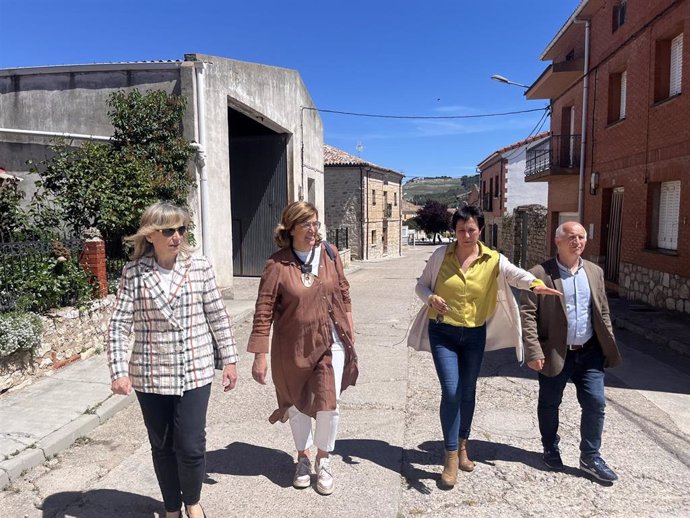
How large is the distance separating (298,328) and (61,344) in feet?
13.4

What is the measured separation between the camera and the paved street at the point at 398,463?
3.02 meters

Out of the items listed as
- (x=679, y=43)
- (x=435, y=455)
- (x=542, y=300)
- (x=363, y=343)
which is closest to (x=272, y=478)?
(x=435, y=455)

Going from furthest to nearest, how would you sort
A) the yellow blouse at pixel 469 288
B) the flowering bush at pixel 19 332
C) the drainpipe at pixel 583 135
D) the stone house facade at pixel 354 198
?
the stone house facade at pixel 354 198 < the drainpipe at pixel 583 135 < the flowering bush at pixel 19 332 < the yellow blouse at pixel 469 288

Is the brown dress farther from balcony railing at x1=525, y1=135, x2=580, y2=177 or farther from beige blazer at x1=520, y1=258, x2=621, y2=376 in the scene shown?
balcony railing at x1=525, y1=135, x2=580, y2=177

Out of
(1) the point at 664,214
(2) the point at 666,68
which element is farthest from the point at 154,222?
(2) the point at 666,68

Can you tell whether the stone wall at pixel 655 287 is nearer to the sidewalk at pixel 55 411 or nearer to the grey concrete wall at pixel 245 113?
the sidewalk at pixel 55 411

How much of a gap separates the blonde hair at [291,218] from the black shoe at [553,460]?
2.17 meters

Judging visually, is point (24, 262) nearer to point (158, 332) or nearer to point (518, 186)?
point (158, 332)

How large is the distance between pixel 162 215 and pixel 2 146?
8.84 m

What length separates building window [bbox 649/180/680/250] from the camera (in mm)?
9352

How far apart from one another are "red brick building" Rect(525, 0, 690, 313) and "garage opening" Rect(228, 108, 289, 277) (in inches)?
308

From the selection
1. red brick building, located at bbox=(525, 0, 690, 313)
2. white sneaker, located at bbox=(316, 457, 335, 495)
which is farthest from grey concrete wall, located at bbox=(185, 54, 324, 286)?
white sneaker, located at bbox=(316, 457, 335, 495)

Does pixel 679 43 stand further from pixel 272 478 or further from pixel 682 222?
pixel 272 478

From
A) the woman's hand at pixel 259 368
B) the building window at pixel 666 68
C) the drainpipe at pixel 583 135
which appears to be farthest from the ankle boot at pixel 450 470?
the drainpipe at pixel 583 135
